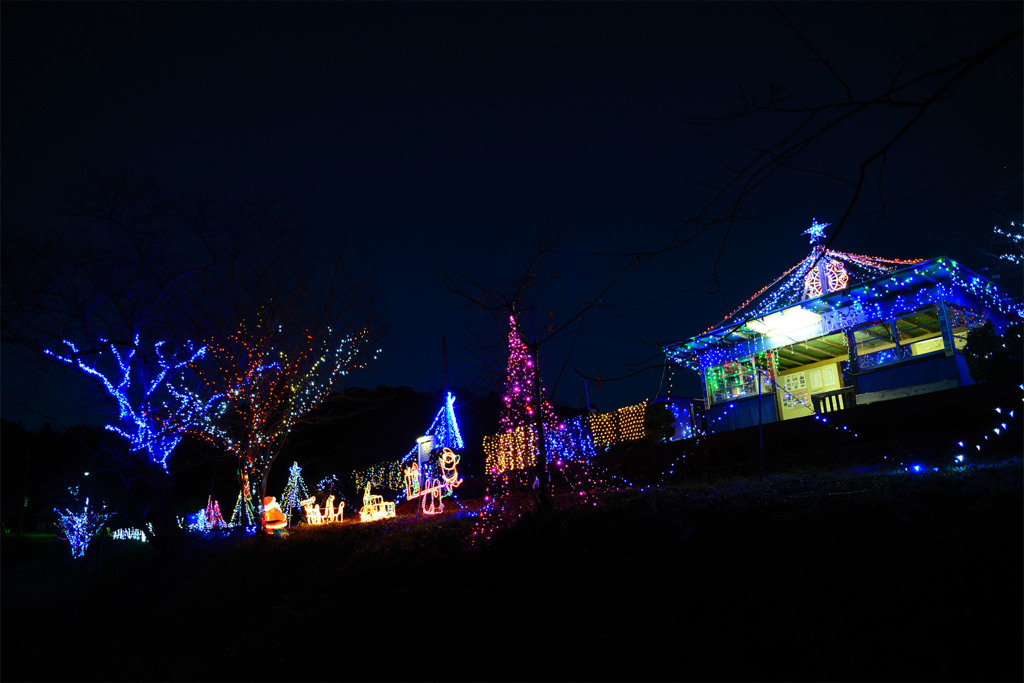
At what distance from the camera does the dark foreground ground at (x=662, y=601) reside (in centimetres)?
401

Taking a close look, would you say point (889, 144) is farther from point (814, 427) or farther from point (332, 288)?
point (332, 288)

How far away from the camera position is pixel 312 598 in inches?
357

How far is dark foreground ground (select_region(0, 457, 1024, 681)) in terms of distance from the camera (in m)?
4.01

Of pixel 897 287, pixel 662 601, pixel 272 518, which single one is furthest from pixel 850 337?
pixel 272 518

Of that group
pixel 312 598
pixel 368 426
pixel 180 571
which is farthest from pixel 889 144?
pixel 368 426

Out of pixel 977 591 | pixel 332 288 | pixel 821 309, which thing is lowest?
pixel 977 591

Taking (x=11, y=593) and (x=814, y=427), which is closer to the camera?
(x=814, y=427)

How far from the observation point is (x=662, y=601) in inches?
209

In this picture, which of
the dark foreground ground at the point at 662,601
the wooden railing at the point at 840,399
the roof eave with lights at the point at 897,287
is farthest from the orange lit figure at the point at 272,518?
the wooden railing at the point at 840,399

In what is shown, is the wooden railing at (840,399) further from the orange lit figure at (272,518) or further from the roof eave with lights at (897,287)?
the orange lit figure at (272,518)

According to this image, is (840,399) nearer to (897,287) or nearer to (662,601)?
(897,287)

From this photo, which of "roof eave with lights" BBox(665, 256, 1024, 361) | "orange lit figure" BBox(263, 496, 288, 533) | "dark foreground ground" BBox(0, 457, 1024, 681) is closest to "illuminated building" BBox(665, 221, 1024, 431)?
"roof eave with lights" BBox(665, 256, 1024, 361)

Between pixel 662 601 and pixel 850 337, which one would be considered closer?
pixel 662 601

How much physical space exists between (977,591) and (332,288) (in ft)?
45.9
